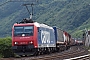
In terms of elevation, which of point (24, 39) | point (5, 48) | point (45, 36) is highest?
point (45, 36)

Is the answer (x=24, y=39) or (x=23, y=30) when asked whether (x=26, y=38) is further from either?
(x=23, y=30)

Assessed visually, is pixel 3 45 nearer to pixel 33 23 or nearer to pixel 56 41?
pixel 33 23

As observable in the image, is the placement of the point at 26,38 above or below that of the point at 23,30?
below

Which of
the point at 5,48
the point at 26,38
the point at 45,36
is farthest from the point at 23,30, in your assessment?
the point at 45,36

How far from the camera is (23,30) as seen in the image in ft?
100

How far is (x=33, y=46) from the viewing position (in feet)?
97.8

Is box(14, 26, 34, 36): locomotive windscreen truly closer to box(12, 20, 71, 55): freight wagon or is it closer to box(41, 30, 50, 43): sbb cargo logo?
box(12, 20, 71, 55): freight wagon

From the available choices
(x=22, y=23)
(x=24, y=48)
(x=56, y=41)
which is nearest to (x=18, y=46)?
(x=24, y=48)

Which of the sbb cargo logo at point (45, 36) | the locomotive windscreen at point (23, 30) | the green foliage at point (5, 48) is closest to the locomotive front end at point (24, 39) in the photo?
the locomotive windscreen at point (23, 30)

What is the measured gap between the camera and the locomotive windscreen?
30.4 meters

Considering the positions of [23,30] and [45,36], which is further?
[45,36]

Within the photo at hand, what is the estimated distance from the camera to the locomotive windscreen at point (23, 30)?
1198 inches

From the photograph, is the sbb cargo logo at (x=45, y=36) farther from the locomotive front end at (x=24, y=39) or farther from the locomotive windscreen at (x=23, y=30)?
the locomotive windscreen at (x=23, y=30)

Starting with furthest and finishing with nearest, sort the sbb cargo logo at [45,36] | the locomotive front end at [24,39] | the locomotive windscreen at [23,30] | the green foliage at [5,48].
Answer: the sbb cargo logo at [45,36], the green foliage at [5,48], the locomotive windscreen at [23,30], the locomotive front end at [24,39]
